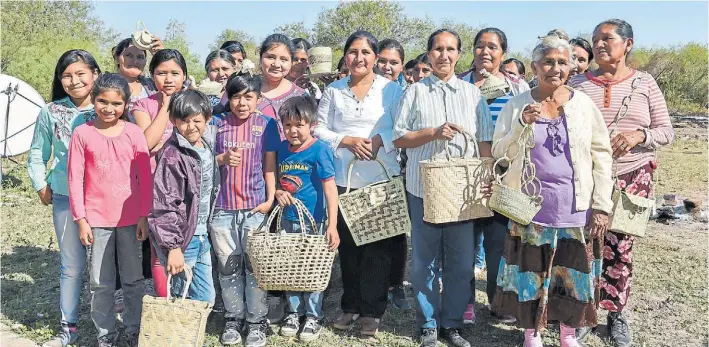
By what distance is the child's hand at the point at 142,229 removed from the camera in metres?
3.26

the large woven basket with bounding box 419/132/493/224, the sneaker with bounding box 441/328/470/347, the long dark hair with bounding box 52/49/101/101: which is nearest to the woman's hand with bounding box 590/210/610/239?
the large woven basket with bounding box 419/132/493/224

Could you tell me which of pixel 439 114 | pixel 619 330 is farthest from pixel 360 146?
pixel 619 330

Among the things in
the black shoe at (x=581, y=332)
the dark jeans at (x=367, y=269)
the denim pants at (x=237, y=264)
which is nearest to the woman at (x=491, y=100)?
the black shoe at (x=581, y=332)

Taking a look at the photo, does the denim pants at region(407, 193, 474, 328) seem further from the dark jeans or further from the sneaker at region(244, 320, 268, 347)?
the sneaker at region(244, 320, 268, 347)

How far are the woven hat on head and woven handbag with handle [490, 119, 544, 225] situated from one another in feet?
6.89

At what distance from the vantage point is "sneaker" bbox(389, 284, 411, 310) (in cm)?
423

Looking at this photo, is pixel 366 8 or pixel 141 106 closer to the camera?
pixel 141 106

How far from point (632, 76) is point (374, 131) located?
156 cm

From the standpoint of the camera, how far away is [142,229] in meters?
3.27

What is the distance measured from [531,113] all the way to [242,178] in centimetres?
164

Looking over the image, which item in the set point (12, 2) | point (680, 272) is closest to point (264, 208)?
point (680, 272)

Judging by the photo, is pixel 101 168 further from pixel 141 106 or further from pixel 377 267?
pixel 377 267

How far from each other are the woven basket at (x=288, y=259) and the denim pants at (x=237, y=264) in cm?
18

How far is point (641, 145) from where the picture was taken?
338 centimetres
